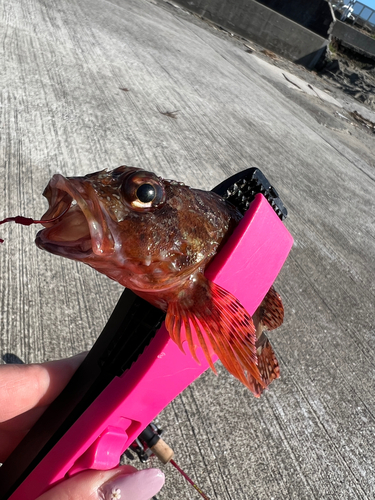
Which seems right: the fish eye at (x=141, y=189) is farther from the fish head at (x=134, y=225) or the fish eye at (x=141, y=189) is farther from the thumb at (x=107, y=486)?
the thumb at (x=107, y=486)

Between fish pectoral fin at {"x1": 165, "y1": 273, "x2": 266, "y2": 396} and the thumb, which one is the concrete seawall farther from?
the thumb

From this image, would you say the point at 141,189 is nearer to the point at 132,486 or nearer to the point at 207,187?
the point at 132,486

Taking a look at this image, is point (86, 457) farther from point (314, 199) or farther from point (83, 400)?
point (314, 199)

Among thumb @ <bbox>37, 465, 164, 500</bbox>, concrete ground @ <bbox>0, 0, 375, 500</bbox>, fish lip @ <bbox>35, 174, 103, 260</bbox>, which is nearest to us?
fish lip @ <bbox>35, 174, 103, 260</bbox>

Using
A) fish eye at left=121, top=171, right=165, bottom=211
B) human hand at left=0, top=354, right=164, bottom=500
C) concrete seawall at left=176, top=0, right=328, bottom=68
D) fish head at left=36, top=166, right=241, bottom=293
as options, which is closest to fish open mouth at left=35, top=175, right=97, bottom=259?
fish head at left=36, top=166, right=241, bottom=293

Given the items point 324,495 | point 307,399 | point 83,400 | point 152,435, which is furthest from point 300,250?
point 83,400

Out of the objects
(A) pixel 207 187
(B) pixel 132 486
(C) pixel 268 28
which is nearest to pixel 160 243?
(B) pixel 132 486
